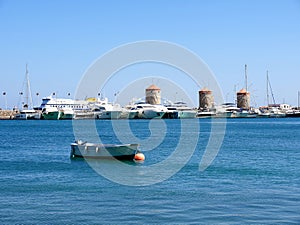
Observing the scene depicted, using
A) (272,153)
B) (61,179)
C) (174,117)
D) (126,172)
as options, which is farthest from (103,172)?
(174,117)

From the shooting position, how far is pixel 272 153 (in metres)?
37.8

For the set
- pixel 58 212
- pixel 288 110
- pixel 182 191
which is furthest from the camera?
pixel 288 110

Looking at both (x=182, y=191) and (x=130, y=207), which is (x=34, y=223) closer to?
(x=130, y=207)

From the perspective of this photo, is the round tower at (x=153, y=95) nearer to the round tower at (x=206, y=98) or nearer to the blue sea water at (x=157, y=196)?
the round tower at (x=206, y=98)

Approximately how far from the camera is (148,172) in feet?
87.8

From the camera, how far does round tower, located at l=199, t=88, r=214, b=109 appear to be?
552 feet

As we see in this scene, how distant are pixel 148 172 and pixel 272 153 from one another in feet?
47.6

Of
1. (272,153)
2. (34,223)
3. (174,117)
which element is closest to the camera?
(34,223)

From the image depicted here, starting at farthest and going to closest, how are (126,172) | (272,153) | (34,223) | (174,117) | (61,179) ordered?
(174,117) → (272,153) → (126,172) → (61,179) → (34,223)

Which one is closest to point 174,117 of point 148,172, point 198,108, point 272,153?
point 198,108

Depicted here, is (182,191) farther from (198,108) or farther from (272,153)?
(198,108)

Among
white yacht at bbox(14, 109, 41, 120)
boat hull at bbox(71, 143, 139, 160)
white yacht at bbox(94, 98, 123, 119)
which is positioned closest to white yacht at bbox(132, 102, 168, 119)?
white yacht at bbox(94, 98, 123, 119)

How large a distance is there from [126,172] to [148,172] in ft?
3.90

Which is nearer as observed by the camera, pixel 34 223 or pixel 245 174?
pixel 34 223
